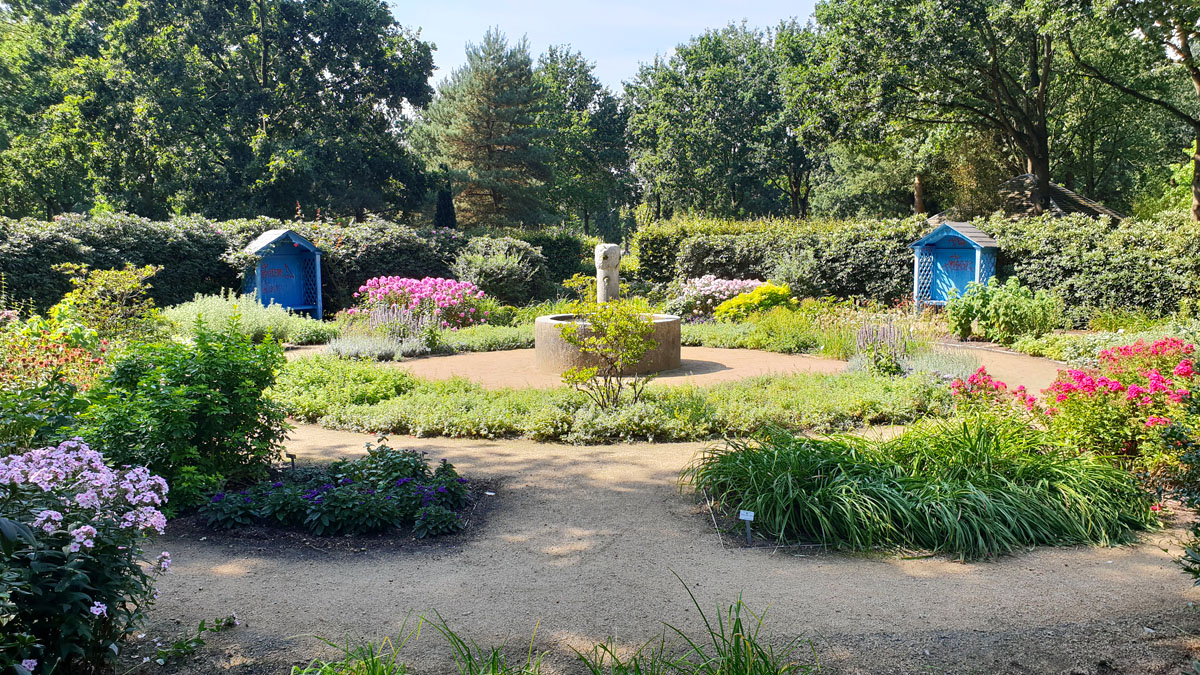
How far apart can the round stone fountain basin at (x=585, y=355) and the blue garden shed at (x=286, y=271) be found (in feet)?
28.0

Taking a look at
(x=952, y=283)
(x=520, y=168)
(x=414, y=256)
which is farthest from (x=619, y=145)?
(x=952, y=283)

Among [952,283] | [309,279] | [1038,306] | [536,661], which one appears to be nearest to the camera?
[536,661]

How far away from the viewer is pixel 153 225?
52.2 feet

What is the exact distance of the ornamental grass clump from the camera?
2271 millimetres

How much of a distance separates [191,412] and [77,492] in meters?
2.20

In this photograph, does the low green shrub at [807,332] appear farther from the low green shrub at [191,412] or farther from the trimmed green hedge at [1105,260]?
the low green shrub at [191,412]

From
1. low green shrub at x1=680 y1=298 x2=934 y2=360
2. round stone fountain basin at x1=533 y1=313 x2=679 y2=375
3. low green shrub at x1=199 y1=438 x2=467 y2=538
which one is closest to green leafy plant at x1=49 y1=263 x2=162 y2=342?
round stone fountain basin at x1=533 y1=313 x2=679 y2=375

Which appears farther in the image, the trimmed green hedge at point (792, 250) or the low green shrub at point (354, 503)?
the trimmed green hedge at point (792, 250)

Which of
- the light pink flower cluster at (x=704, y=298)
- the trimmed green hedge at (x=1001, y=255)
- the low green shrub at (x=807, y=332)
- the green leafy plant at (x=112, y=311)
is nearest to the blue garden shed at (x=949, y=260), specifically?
the trimmed green hedge at (x=1001, y=255)

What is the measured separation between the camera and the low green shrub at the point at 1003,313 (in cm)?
1200

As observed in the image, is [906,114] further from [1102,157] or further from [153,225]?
[153,225]

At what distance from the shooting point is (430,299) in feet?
46.9

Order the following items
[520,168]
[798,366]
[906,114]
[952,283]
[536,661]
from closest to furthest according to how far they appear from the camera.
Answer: [536,661], [798,366], [952,283], [906,114], [520,168]

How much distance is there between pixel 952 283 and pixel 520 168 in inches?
961
